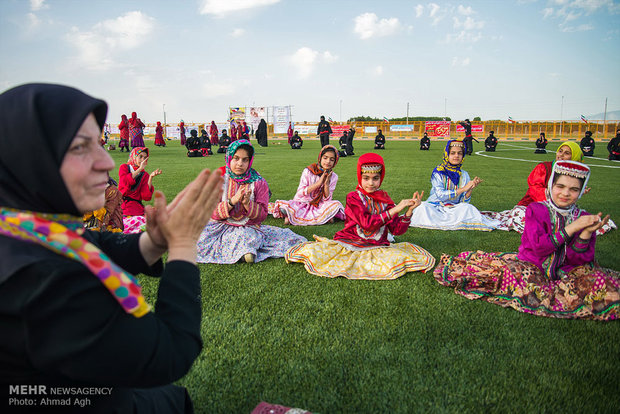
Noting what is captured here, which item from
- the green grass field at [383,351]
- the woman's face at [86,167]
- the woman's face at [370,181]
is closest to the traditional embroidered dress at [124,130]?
the green grass field at [383,351]

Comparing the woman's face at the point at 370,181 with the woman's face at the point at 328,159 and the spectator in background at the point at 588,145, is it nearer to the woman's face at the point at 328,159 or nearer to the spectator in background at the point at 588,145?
the woman's face at the point at 328,159

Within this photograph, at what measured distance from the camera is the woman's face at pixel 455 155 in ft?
22.7

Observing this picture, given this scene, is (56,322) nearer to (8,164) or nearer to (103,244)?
(8,164)

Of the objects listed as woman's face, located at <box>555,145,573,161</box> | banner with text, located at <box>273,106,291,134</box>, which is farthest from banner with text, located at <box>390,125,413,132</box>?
woman's face, located at <box>555,145,573,161</box>

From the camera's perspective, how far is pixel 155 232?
155cm

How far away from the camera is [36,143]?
3.50ft

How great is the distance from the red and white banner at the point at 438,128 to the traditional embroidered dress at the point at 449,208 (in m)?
39.9

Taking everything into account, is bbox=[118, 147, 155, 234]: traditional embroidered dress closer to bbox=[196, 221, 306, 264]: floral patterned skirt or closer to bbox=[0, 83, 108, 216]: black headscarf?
bbox=[196, 221, 306, 264]: floral patterned skirt

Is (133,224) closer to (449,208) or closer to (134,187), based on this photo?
(134,187)

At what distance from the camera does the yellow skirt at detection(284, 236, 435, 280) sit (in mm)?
4371

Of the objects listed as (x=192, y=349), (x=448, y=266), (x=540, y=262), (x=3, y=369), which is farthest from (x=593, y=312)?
(x=3, y=369)

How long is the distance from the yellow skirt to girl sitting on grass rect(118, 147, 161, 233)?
2697 millimetres

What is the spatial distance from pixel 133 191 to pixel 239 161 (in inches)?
83.2

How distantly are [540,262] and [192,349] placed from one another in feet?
11.9
